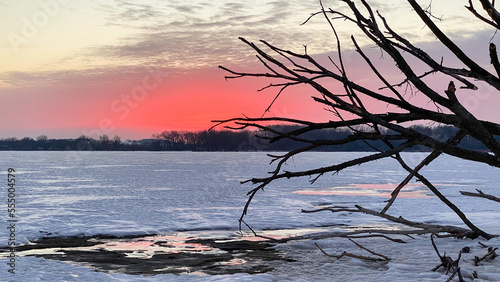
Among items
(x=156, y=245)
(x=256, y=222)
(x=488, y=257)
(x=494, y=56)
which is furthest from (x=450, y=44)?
(x=256, y=222)

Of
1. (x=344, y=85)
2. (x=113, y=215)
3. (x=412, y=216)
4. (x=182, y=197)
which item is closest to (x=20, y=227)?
(x=113, y=215)

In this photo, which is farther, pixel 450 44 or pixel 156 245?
pixel 156 245

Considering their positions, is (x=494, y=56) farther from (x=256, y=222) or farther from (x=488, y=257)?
(x=256, y=222)

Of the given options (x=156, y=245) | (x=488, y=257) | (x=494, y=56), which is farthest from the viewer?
(x=156, y=245)

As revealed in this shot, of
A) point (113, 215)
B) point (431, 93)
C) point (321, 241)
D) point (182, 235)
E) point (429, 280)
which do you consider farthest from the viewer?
point (113, 215)

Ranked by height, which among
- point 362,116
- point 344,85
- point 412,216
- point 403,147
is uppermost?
point 344,85

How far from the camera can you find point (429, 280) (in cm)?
589

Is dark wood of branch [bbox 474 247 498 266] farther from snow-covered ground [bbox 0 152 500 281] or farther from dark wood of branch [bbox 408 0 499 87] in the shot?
dark wood of branch [bbox 408 0 499 87]

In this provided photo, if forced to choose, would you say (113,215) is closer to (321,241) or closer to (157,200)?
(157,200)

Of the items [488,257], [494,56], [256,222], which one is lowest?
[256,222]

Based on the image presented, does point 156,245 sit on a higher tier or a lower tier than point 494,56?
lower

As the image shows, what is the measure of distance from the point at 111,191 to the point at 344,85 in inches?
801

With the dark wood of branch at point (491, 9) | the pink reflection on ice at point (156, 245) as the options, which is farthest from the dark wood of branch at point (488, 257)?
the dark wood of branch at point (491, 9)

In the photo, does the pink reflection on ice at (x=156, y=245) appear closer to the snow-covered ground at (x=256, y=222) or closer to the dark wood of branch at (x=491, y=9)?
the snow-covered ground at (x=256, y=222)
